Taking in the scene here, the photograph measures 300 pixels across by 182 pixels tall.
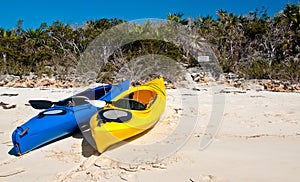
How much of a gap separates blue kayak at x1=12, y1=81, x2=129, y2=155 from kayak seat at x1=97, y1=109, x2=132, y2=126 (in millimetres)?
675

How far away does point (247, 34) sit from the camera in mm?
16500

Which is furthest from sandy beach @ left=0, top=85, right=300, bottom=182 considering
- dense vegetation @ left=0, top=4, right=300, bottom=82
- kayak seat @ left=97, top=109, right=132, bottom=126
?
dense vegetation @ left=0, top=4, right=300, bottom=82

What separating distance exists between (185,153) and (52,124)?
6.72 feet

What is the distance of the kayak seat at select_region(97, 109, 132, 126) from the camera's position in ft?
12.9

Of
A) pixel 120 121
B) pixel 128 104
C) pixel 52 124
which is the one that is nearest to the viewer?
pixel 120 121

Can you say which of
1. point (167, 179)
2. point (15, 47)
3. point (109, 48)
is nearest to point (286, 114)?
point (167, 179)

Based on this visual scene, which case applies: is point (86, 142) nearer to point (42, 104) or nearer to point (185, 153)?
point (42, 104)

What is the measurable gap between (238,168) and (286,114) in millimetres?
2912

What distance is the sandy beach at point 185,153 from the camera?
3.23m

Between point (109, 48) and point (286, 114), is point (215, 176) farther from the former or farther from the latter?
point (109, 48)

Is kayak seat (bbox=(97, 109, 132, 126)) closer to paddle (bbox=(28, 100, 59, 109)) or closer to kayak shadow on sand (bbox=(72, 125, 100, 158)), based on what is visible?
kayak shadow on sand (bbox=(72, 125, 100, 158))

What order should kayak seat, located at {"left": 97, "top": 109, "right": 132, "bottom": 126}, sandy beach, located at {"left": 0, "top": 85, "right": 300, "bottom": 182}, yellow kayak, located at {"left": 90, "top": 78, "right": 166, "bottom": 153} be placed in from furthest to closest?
1. kayak seat, located at {"left": 97, "top": 109, "right": 132, "bottom": 126}
2. yellow kayak, located at {"left": 90, "top": 78, "right": 166, "bottom": 153}
3. sandy beach, located at {"left": 0, "top": 85, "right": 300, "bottom": 182}

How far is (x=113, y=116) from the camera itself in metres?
4.01

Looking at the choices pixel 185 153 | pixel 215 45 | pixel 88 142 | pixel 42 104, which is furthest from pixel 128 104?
pixel 215 45
